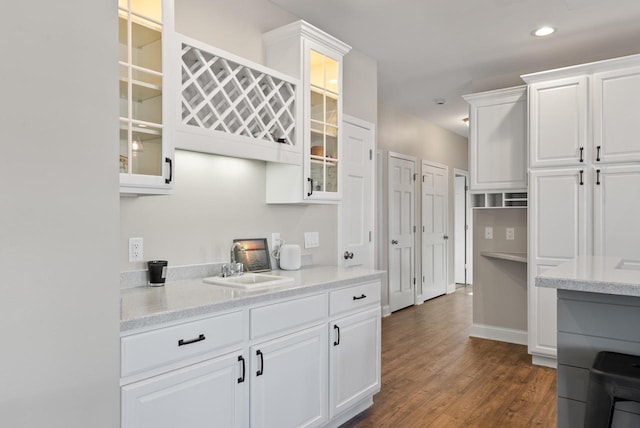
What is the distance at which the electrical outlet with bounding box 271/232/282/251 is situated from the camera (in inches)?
112

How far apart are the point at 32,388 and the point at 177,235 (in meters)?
1.34

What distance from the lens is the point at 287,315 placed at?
2.06 meters

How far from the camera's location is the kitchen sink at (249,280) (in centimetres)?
211

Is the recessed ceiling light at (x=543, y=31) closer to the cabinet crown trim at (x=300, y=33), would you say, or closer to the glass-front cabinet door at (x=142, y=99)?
the cabinet crown trim at (x=300, y=33)

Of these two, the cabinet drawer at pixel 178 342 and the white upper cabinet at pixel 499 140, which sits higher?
the white upper cabinet at pixel 499 140

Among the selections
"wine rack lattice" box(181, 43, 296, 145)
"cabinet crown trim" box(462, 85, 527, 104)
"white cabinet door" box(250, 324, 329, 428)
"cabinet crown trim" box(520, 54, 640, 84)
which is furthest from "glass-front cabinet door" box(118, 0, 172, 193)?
"cabinet crown trim" box(462, 85, 527, 104)

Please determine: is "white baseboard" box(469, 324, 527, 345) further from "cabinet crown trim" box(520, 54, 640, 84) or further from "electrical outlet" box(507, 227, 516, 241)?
"cabinet crown trim" box(520, 54, 640, 84)

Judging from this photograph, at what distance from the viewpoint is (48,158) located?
101 cm

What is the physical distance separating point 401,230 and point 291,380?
3.85 metres

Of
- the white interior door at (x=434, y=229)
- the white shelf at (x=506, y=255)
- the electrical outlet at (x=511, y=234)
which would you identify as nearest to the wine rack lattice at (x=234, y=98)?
the white shelf at (x=506, y=255)

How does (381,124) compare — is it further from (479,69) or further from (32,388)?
(32,388)

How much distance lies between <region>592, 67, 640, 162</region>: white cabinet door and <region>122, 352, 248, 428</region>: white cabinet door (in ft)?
10.4

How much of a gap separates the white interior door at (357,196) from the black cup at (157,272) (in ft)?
5.54

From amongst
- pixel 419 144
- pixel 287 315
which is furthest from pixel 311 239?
pixel 419 144
